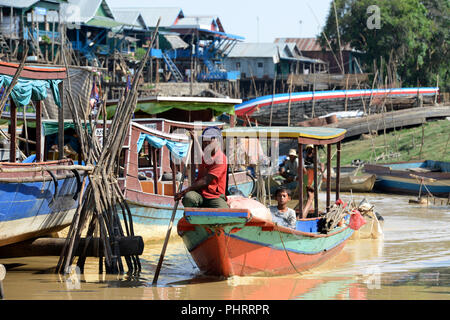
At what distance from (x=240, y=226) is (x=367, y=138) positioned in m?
20.3

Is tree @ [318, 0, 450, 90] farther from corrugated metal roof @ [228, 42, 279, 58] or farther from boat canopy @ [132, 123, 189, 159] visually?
boat canopy @ [132, 123, 189, 159]

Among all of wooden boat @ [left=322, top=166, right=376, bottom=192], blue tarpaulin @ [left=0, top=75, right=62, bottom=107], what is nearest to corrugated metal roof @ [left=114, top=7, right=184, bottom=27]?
wooden boat @ [left=322, top=166, right=376, bottom=192]

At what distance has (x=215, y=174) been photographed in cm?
768

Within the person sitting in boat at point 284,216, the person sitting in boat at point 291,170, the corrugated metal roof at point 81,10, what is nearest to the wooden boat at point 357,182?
the person sitting in boat at point 291,170

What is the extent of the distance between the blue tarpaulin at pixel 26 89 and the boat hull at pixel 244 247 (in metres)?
2.96

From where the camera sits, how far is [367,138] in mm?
27000

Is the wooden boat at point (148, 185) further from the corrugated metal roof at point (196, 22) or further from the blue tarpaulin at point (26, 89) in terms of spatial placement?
the corrugated metal roof at point (196, 22)

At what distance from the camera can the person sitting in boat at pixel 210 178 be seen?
298 inches

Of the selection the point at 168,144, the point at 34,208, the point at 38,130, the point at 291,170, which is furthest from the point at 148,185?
the point at 34,208

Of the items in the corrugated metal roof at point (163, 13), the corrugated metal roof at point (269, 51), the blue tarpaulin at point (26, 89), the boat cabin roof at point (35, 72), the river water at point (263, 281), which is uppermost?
the corrugated metal roof at point (163, 13)

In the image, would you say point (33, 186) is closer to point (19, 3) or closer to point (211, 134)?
point (211, 134)

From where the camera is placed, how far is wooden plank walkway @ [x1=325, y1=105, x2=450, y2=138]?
27219mm

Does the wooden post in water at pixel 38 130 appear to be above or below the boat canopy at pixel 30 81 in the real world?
below
